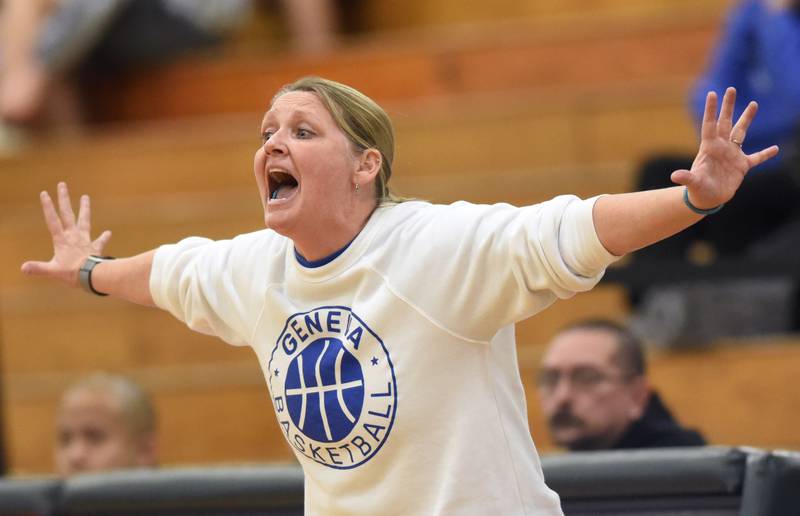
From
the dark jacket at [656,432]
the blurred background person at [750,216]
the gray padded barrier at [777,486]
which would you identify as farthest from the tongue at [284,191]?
the blurred background person at [750,216]

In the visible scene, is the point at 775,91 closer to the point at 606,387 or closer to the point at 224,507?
the point at 606,387

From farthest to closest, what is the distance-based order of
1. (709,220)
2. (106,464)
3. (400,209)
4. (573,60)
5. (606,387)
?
(573,60)
(709,220)
(106,464)
(606,387)
(400,209)

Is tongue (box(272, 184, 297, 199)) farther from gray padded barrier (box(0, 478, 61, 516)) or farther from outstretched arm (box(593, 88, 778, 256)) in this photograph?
gray padded barrier (box(0, 478, 61, 516))

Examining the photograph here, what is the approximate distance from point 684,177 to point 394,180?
2.97 meters

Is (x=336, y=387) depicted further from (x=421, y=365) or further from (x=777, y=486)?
(x=777, y=486)

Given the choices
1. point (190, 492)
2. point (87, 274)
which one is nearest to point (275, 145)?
point (87, 274)

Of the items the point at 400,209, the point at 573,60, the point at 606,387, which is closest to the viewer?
the point at 400,209

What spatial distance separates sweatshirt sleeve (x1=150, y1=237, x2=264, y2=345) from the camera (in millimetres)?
2059

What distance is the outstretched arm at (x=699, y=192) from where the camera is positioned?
1.63 m

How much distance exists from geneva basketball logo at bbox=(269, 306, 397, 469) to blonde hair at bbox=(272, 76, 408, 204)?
244 millimetres

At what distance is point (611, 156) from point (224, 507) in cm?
246

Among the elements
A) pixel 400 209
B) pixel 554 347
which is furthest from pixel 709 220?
pixel 400 209

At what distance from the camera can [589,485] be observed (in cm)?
249

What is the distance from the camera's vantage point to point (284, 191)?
1.96 m
